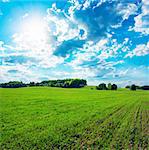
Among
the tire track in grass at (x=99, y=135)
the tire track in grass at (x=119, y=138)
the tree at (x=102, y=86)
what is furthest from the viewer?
the tree at (x=102, y=86)

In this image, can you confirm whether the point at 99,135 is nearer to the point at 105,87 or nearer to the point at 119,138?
the point at 119,138

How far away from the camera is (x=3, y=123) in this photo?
64.8ft

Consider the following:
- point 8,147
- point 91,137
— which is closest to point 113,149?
point 91,137

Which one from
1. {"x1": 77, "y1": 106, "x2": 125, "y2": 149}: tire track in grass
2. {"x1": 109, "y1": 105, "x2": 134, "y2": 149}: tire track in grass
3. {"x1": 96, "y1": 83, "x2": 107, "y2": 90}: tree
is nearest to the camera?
{"x1": 109, "y1": 105, "x2": 134, "y2": 149}: tire track in grass

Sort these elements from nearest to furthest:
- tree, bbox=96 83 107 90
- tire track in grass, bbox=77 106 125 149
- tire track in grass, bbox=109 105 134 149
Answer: tire track in grass, bbox=109 105 134 149 < tire track in grass, bbox=77 106 125 149 < tree, bbox=96 83 107 90

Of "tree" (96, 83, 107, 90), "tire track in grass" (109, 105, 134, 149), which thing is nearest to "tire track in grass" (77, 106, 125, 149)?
"tire track in grass" (109, 105, 134, 149)

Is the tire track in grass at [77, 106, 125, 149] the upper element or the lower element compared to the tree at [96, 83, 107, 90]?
lower

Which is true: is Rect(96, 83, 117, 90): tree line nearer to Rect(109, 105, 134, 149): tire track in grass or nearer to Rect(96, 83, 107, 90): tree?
Rect(96, 83, 107, 90): tree

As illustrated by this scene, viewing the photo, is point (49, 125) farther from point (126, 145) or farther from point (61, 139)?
point (126, 145)

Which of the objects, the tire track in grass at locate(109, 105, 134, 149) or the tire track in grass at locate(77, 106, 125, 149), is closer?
the tire track in grass at locate(109, 105, 134, 149)

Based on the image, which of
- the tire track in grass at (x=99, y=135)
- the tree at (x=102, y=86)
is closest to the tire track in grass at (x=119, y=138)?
the tire track in grass at (x=99, y=135)

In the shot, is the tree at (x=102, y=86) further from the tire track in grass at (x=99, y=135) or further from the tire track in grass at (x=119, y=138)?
the tire track in grass at (x=119, y=138)

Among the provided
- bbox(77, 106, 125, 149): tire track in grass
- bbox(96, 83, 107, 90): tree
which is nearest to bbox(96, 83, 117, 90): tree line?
bbox(96, 83, 107, 90): tree

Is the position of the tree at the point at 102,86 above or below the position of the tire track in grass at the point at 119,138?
above
